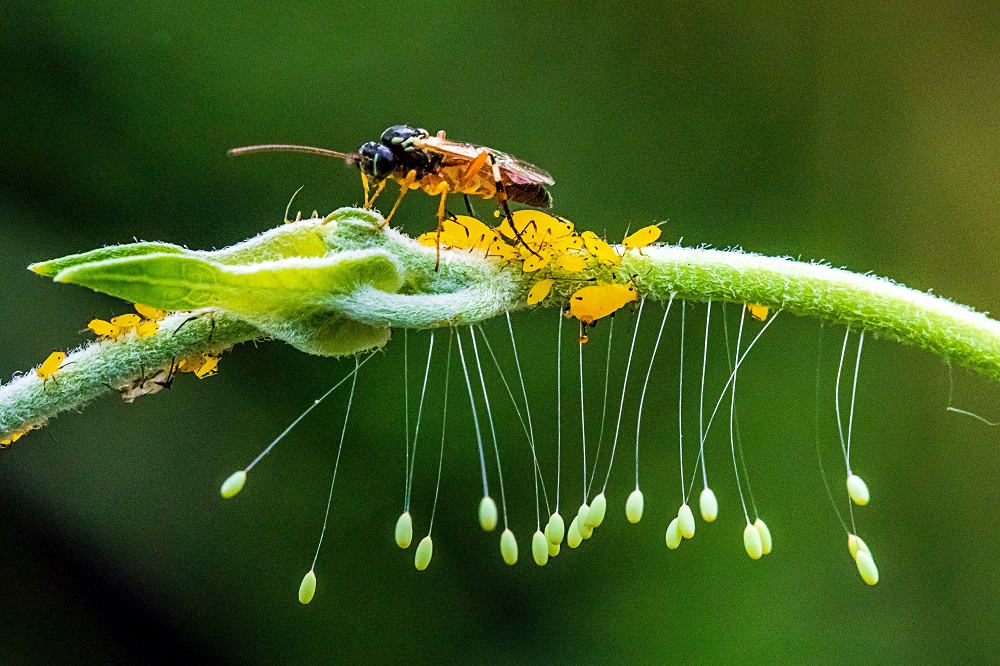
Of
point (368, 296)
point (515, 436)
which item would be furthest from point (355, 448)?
point (368, 296)

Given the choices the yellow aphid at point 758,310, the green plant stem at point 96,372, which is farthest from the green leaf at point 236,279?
the yellow aphid at point 758,310

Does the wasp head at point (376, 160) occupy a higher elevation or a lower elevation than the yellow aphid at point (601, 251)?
higher

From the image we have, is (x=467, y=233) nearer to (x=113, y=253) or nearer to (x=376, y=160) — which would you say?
(x=376, y=160)

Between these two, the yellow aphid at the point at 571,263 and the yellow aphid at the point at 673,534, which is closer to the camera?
the yellow aphid at the point at 571,263

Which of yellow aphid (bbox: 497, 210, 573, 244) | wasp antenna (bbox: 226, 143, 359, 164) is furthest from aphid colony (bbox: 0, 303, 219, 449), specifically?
yellow aphid (bbox: 497, 210, 573, 244)

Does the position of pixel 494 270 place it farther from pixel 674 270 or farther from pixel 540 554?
pixel 540 554

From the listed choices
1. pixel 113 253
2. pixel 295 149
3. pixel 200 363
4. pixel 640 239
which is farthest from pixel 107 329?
pixel 640 239

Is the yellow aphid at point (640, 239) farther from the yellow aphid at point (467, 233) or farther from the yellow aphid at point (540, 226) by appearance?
the yellow aphid at point (467, 233)
